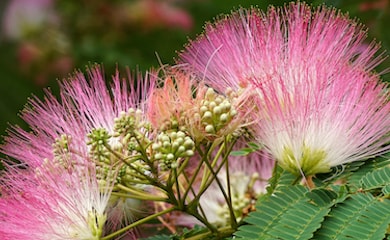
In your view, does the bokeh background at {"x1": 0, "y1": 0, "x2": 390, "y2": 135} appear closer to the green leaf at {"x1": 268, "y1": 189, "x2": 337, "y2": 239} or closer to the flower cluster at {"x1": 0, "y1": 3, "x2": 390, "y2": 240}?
the flower cluster at {"x1": 0, "y1": 3, "x2": 390, "y2": 240}

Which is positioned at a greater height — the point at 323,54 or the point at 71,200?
the point at 323,54

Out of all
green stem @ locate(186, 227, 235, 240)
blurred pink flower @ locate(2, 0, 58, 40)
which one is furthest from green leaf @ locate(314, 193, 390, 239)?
blurred pink flower @ locate(2, 0, 58, 40)

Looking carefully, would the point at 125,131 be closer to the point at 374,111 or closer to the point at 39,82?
the point at 374,111

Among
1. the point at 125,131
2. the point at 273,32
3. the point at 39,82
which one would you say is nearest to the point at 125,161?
the point at 125,131

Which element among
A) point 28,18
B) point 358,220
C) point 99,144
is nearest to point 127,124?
point 99,144

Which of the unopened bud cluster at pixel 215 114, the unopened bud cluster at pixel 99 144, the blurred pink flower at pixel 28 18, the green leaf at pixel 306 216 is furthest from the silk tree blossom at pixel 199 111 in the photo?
the blurred pink flower at pixel 28 18

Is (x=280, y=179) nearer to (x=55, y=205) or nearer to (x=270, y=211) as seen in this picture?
(x=270, y=211)

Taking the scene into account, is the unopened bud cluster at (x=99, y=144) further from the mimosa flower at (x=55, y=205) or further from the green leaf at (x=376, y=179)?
the green leaf at (x=376, y=179)
